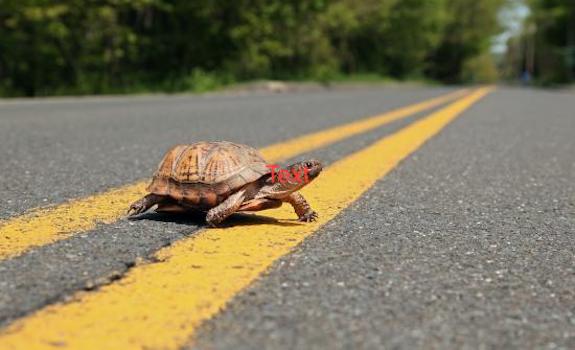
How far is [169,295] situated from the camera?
1.56 metres

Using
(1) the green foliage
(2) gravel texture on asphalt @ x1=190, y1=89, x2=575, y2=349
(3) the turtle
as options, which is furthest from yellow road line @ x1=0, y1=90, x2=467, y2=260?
(1) the green foliage

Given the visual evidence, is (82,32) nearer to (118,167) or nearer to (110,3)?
(110,3)

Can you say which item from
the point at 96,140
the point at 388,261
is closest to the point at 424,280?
the point at 388,261

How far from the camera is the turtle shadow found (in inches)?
95.1

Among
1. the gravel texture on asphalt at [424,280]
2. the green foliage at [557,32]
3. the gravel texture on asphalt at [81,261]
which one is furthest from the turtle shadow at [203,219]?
the green foliage at [557,32]

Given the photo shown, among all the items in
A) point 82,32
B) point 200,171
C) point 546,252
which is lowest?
point 546,252

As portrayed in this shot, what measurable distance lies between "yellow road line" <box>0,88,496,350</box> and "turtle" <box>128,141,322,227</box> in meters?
0.08

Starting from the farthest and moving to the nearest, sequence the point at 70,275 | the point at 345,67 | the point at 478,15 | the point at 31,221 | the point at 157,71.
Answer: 1. the point at 478,15
2. the point at 345,67
3. the point at 157,71
4. the point at 31,221
5. the point at 70,275

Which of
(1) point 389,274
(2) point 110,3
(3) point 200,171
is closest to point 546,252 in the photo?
(1) point 389,274

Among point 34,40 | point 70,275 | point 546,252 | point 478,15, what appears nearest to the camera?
point 70,275

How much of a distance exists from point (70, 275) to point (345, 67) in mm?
43473

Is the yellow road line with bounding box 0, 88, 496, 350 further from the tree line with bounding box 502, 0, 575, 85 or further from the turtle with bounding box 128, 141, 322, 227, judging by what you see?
the tree line with bounding box 502, 0, 575, 85

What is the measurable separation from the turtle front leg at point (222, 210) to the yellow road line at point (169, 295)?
4cm

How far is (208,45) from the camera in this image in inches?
1005
